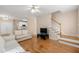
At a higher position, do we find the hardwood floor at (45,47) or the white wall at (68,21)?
the white wall at (68,21)

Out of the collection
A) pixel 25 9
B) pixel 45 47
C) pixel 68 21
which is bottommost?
pixel 45 47

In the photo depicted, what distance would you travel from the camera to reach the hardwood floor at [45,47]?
109 cm

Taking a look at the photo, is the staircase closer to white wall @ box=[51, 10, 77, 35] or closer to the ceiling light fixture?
white wall @ box=[51, 10, 77, 35]

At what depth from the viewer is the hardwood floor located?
1.09m

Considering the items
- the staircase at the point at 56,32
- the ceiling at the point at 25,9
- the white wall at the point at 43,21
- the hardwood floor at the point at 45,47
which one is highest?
the ceiling at the point at 25,9

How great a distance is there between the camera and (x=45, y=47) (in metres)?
1.11

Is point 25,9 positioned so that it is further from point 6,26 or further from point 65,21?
point 65,21

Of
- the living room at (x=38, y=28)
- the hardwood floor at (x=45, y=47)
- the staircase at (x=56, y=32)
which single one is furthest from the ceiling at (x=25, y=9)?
the hardwood floor at (x=45, y=47)

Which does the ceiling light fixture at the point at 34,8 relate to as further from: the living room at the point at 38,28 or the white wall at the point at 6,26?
the white wall at the point at 6,26

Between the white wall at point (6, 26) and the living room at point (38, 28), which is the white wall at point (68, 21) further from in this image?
the white wall at point (6, 26)

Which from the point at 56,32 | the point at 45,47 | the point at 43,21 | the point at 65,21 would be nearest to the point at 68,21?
the point at 65,21

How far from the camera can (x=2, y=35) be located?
108cm
